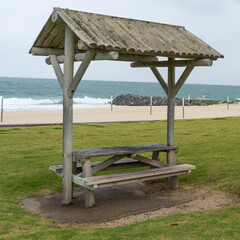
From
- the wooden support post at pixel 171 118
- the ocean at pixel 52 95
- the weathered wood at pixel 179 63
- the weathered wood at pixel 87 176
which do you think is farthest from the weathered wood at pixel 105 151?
the ocean at pixel 52 95

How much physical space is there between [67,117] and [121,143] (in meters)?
6.93

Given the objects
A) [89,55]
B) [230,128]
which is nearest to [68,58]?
[89,55]

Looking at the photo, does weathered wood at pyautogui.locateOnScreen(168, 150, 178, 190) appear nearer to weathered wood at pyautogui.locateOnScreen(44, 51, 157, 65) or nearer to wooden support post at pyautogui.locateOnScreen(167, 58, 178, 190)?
wooden support post at pyautogui.locateOnScreen(167, 58, 178, 190)

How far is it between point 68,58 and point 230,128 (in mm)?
12520

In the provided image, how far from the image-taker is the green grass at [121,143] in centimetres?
537

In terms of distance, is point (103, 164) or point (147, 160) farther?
point (147, 160)

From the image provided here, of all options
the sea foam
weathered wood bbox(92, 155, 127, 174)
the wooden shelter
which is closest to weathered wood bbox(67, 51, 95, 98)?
the wooden shelter

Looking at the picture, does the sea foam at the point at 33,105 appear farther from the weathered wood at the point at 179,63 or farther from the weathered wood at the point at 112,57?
the weathered wood at the point at 112,57

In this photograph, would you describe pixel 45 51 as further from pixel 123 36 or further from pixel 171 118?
pixel 171 118

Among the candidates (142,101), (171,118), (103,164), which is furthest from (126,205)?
(142,101)

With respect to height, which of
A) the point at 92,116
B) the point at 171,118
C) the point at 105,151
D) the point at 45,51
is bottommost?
the point at 105,151

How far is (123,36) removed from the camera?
7258mm

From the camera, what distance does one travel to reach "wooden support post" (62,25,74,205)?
7.21m

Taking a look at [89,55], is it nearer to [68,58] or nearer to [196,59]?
[68,58]
